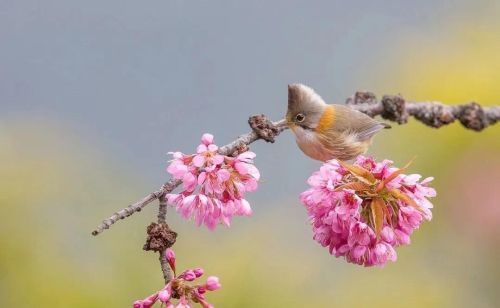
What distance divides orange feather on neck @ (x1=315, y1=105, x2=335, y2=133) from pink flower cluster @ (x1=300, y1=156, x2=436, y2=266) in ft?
2.45

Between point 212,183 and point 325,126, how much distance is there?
893 millimetres

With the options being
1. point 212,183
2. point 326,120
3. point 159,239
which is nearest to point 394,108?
point 326,120

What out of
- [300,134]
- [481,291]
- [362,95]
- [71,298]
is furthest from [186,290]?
[481,291]

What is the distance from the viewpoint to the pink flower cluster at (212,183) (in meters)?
1.69

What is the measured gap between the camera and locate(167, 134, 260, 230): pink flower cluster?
1693 mm

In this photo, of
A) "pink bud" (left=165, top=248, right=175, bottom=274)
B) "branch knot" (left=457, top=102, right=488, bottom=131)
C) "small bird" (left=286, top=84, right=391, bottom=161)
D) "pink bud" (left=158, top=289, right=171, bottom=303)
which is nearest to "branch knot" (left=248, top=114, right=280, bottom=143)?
"small bird" (left=286, top=84, right=391, bottom=161)

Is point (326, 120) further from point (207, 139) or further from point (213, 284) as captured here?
point (213, 284)

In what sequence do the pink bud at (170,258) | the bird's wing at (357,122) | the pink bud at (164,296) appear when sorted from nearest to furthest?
the pink bud at (164,296) → the pink bud at (170,258) → the bird's wing at (357,122)

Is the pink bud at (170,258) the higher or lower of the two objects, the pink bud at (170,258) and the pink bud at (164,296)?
the higher

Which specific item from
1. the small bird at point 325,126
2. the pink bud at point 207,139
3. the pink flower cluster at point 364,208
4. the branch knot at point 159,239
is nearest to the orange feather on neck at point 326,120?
the small bird at point 325,126

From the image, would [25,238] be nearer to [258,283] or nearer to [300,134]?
[258,283]

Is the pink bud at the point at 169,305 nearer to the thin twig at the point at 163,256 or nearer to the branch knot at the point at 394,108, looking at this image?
the thin twig at the point at 163,256

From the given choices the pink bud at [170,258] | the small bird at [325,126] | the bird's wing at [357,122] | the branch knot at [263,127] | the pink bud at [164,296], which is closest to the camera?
the pink bud at [164,296]

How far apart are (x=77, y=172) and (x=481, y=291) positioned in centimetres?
265
